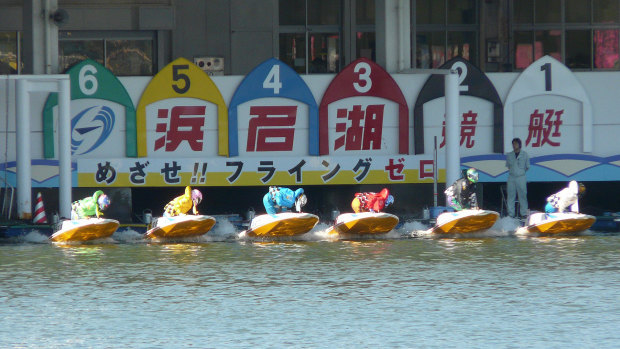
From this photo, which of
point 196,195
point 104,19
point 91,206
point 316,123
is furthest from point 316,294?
point 104,19

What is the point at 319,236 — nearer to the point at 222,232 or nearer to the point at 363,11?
the point at 222,232

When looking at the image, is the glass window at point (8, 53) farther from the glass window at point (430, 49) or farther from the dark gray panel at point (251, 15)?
the glass window at point (430, 49)

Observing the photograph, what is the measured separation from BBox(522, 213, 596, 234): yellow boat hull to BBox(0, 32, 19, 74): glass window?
20.2 m

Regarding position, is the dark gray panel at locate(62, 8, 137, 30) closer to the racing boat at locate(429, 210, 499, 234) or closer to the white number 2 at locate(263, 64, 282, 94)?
the white number 2 at locate(263, 64, 282, 94)

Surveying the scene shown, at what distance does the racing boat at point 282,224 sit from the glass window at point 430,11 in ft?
56.0

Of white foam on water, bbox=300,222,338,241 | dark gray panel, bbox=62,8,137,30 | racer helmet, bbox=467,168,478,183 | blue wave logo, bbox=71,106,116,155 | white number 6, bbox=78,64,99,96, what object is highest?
dark gray panel, bbox=62,8,137,30

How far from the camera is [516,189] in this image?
3184cm

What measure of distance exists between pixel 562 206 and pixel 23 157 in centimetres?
1151

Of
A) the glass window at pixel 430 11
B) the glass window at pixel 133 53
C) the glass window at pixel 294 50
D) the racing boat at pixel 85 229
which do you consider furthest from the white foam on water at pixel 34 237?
the glass window at pixel 430 11

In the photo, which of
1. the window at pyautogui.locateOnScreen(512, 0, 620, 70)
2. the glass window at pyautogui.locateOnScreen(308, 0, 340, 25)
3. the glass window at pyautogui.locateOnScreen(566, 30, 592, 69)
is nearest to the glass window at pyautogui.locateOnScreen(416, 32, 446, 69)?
the window at pyautogui.locateOnScreen(512, 0, 620, 70)

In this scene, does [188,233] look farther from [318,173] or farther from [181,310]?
[181,310]

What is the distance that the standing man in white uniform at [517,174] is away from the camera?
3147cm

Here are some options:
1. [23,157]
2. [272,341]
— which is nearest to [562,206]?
[23,157]

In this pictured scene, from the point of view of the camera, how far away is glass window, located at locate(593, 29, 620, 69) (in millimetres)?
46094
